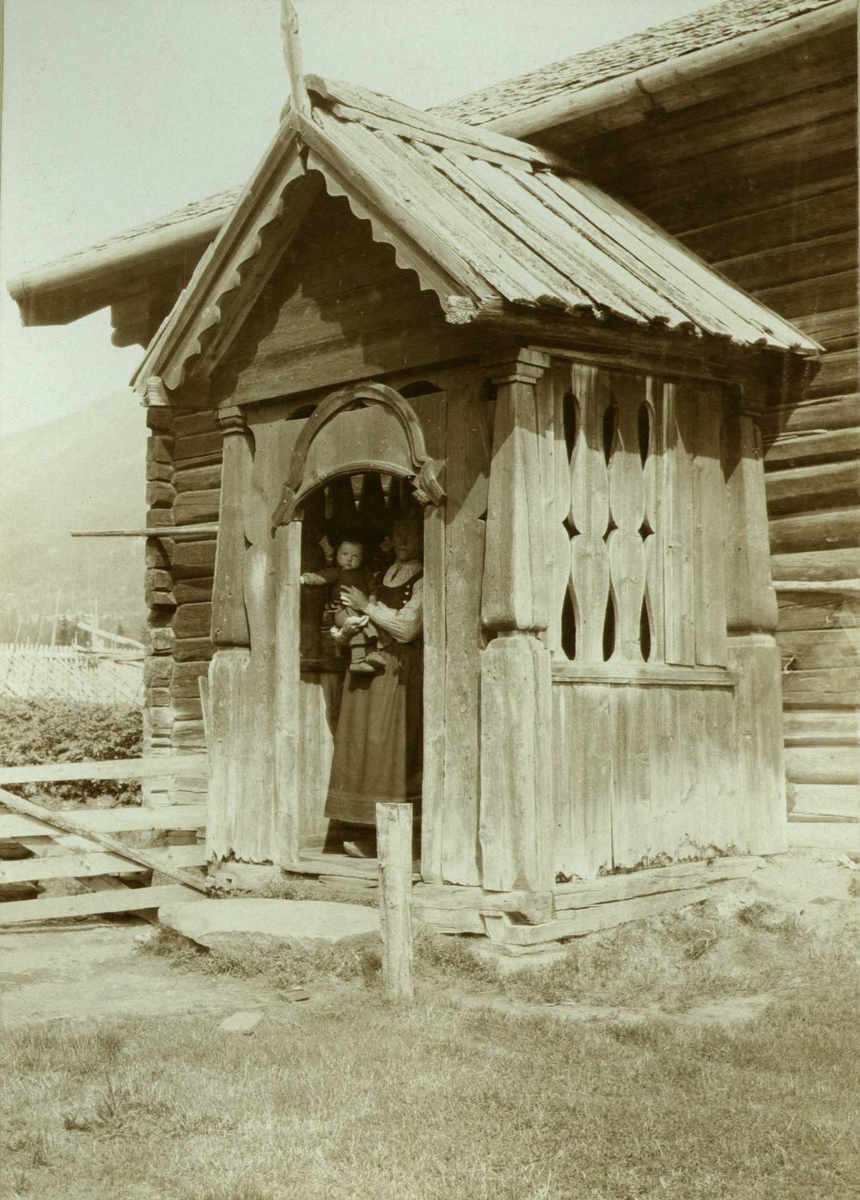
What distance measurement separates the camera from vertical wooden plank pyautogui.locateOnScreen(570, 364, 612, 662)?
7426mm

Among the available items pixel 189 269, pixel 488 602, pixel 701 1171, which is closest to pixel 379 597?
pixel 488 602

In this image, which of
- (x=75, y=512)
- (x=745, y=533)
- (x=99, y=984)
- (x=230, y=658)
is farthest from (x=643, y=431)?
(x=75, y=512)

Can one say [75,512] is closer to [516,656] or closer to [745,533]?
[745,533]

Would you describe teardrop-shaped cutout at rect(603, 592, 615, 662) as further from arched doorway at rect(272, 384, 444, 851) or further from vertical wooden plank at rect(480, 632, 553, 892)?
arched doorway at rect(272, 384, 444, 851)

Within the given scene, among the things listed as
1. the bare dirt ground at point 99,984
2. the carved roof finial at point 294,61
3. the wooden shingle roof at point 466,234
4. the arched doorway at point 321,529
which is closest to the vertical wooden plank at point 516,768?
the arched doorway at point 321,529

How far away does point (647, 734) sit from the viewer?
755cm

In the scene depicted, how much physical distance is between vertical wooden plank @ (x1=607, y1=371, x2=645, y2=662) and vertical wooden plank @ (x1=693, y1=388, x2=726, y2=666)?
1.57 ft

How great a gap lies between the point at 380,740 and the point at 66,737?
30.6ft

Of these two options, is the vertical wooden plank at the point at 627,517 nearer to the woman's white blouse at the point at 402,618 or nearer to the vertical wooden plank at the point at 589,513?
the vertical wooden plank at the point at 589,513

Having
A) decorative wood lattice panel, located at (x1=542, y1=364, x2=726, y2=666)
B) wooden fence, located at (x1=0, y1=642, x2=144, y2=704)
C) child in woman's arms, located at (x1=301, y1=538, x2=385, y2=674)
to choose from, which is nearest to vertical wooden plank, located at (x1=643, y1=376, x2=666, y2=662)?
decorative wood lattice panel, located at (x1=542, y1=364, x2=726, y2=666)

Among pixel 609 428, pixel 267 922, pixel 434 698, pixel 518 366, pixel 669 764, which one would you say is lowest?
pixel 267 922

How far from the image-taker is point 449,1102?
469cm

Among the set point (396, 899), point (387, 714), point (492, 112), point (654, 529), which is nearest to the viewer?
point (396, 899)

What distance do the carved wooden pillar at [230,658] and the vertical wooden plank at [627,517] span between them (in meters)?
2.43
